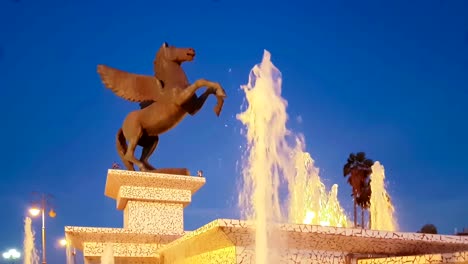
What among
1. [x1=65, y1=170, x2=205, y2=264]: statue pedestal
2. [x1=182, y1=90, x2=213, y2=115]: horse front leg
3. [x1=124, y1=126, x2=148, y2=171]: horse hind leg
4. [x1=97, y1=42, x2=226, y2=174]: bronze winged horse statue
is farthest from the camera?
[x1=124, y1=126, x2=148, y2=171]: horse hind leg

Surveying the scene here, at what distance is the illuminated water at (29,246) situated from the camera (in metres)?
22.5

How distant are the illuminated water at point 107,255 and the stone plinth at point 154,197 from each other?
2.39ft

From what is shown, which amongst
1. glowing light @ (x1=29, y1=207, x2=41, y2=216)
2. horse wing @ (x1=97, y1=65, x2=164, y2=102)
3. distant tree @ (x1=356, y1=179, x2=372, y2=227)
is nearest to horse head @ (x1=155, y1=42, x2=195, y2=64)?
horse wing @ (x1=97, y1=65, x2=164, y2=102)

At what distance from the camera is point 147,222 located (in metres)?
8.77

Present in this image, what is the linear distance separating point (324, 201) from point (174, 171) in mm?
11839

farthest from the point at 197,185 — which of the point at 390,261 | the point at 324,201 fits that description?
the point at 324,201

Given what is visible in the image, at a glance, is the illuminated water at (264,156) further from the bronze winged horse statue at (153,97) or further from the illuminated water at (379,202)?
the illuminated water at (379,202)

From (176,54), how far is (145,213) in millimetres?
2480

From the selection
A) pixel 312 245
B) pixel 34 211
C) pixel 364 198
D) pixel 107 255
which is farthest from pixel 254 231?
pixel 364 198

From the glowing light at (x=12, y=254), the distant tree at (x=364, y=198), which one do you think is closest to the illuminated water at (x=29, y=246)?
the glowing light at (x=12, y=254)

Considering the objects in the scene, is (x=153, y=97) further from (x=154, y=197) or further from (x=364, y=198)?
(x=364, y=198)

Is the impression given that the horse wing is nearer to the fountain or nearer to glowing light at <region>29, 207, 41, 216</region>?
the fountain

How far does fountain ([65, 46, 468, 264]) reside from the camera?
15.5 feet

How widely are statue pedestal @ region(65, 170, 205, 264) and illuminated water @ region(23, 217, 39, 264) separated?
1490 centimetres
